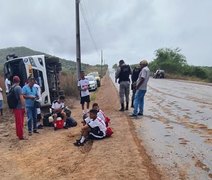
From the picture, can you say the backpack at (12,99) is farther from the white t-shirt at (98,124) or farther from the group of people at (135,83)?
the group of people at (135,83)

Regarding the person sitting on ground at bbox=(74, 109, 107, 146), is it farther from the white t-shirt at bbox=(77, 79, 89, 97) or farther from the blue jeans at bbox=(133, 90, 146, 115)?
the white t-shirt at bbox=(77, 79, 89, 97)

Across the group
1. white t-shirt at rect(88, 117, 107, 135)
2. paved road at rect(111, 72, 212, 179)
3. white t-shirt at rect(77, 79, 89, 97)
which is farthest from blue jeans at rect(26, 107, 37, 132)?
paved road at rect(111, 72, 212, 179)

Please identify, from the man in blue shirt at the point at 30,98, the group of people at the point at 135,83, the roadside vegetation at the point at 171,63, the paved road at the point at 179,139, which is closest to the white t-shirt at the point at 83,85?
the group of people at the point at 135,83

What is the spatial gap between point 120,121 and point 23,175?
16.8 ft

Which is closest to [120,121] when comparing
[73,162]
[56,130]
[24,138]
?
[56,130]

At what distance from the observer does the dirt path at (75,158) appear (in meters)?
6.40

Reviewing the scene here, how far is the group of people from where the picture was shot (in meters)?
12.5

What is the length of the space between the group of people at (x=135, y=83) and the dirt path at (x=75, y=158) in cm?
188

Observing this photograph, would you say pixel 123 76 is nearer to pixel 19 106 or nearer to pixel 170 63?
pixel 19 106

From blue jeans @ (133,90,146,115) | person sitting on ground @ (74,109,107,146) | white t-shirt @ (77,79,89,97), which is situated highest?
white t-shirt @ (77,79,89,97)

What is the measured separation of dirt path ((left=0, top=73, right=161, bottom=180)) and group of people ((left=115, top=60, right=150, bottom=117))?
6.18 feet

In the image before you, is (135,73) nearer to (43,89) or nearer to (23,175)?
(43,89)

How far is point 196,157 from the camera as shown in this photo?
7145mm

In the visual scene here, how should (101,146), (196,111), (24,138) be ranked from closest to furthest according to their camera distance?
(101,146), (24,138), (196,111)
